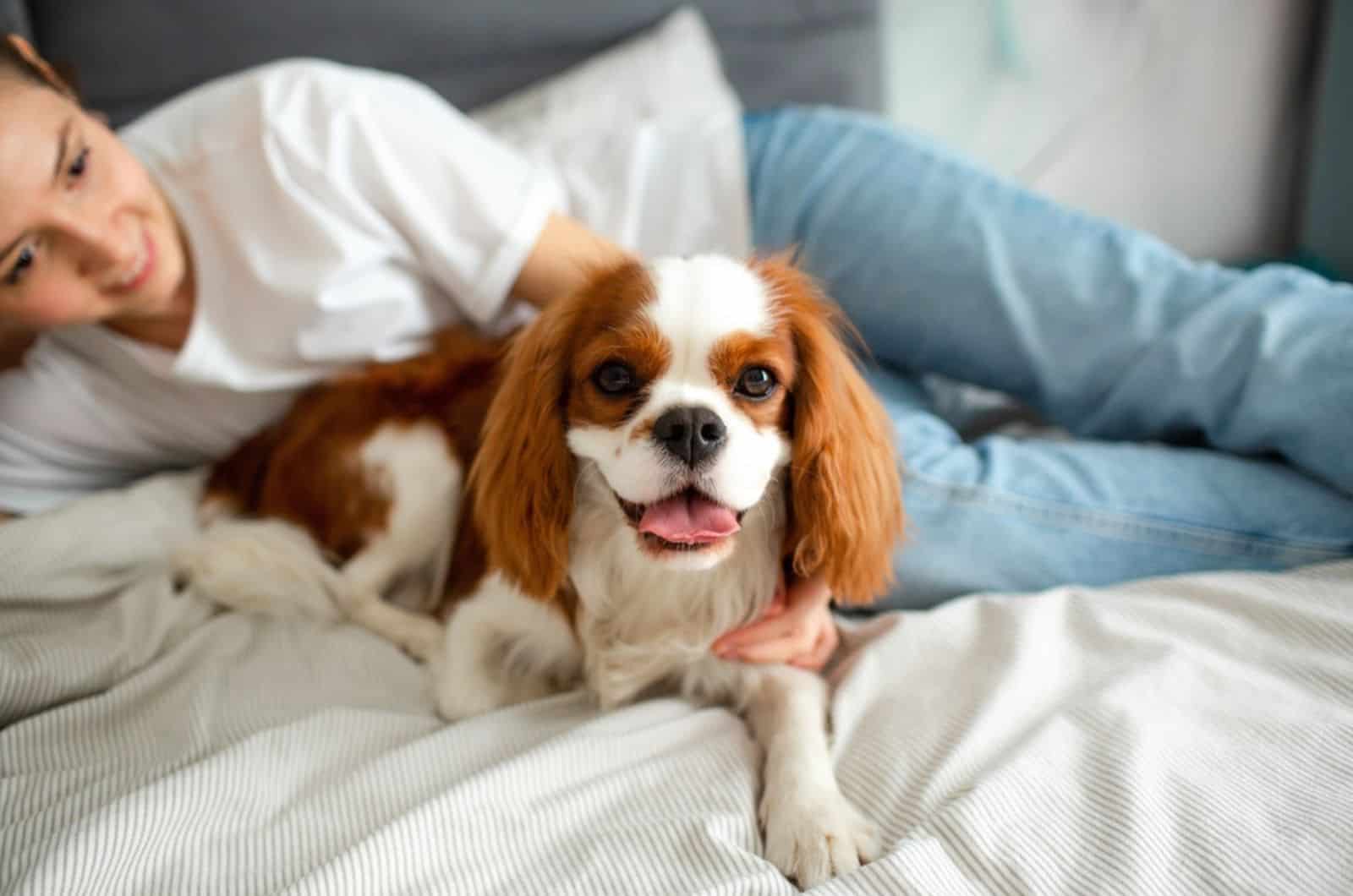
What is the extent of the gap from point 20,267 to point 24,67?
27cm

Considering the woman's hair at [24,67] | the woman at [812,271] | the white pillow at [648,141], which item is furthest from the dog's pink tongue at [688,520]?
Answer: the woman's hair at [24,67]

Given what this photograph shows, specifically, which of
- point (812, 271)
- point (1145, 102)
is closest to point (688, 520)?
point (812, 271)

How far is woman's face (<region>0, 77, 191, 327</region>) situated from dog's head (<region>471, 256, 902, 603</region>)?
1.89 feet

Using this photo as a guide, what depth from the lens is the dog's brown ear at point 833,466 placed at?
1048 mm

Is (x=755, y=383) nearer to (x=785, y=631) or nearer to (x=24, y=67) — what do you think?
(x=785, y=631)

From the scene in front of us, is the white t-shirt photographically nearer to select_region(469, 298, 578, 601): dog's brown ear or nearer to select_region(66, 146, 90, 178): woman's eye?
select_region(66, 146, 90, 178): woman's eye

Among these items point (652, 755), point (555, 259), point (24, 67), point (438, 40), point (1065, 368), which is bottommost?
point (652, 755)

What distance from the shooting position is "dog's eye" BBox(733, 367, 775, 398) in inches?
39.4

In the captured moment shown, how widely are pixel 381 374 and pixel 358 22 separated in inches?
34.2

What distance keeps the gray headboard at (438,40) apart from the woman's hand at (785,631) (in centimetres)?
137

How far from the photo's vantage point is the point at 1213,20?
2.49 metres

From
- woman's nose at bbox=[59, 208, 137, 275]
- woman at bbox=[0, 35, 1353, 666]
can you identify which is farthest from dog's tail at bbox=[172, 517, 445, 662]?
woman's nose at bbox=[59, 208, 137, 275]

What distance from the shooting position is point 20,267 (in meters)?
1.20

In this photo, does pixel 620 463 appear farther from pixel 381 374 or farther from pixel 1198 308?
pixel 1198 308
